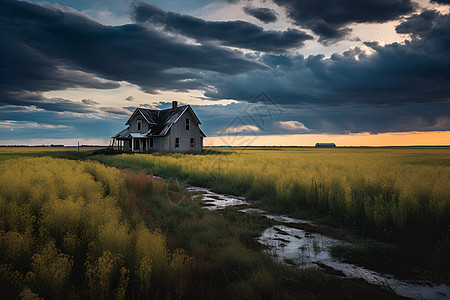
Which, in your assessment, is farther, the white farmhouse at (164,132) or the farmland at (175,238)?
→ the white farmhouse at (164,132)

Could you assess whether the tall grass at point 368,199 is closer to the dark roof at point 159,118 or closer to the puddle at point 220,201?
the puddle at point 220,201

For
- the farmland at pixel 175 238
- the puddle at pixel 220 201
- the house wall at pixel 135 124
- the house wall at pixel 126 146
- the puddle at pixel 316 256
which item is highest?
the house wall at pixel 135 124

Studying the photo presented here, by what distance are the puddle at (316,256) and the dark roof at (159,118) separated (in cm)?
3661

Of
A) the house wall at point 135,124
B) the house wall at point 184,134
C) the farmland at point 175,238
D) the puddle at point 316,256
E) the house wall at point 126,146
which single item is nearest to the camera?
the farmland at point 175,238

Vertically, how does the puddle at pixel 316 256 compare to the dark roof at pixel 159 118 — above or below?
below

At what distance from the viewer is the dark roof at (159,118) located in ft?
143

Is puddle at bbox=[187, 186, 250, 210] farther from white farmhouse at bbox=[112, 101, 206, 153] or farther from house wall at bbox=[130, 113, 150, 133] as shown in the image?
house wall at bbox=[130, 113, 150, 133]

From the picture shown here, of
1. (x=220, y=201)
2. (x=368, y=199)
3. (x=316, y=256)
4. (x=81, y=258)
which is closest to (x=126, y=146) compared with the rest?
(x=220, y=201)

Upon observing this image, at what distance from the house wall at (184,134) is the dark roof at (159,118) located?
0.83 m

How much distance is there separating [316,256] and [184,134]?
133ft

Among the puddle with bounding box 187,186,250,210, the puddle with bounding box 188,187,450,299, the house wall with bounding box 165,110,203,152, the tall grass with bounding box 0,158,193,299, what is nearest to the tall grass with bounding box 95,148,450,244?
the puddle with bounding box 187,186,250,210

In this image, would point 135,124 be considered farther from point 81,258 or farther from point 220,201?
point 81,258

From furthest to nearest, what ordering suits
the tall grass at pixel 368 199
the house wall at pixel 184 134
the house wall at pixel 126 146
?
the house wall at pixel 126 146, the house wall at pixel 184 134, the tall grass at pixel 368 199

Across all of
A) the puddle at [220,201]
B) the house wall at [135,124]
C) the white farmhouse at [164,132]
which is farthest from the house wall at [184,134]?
the puddle at [220,201]
